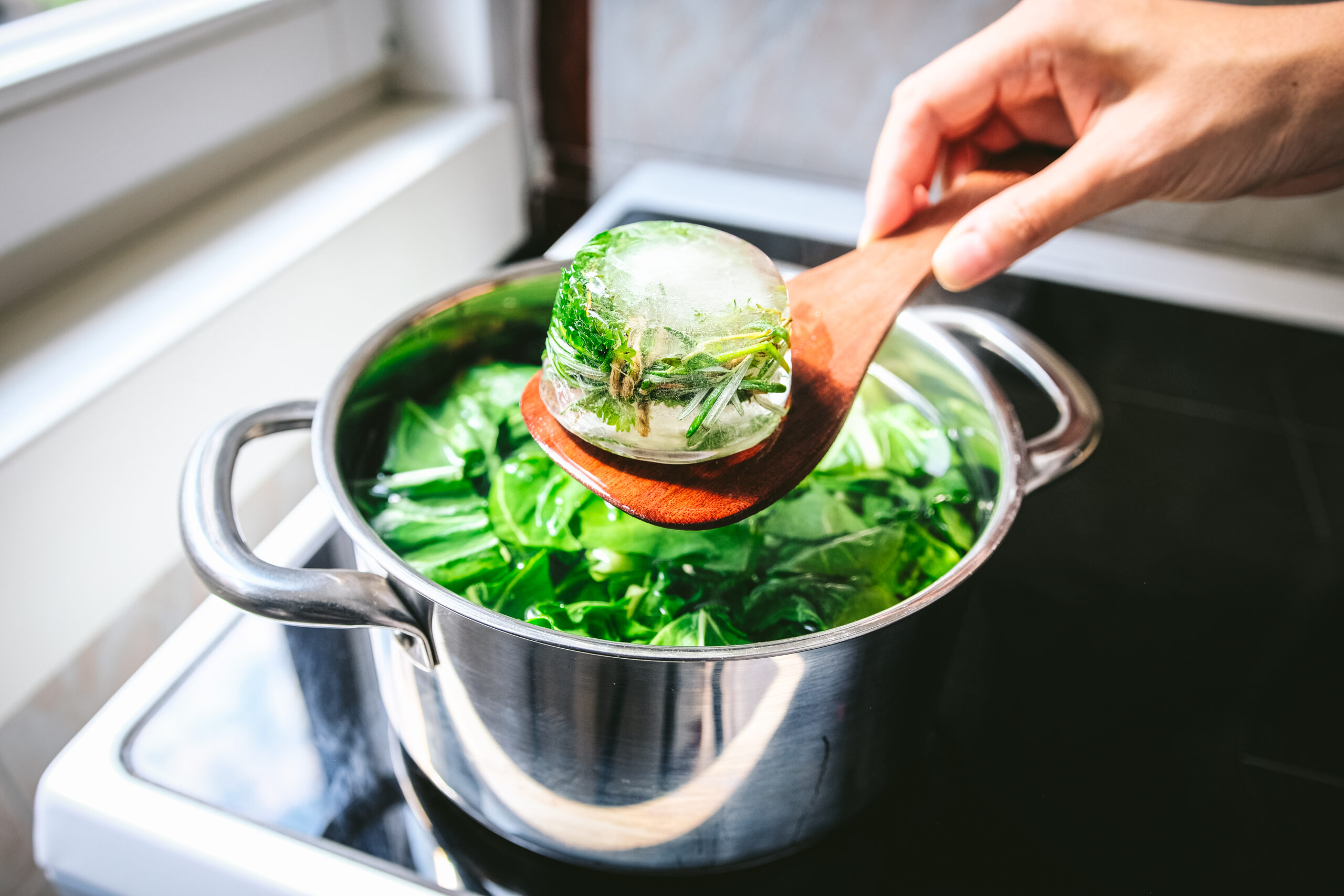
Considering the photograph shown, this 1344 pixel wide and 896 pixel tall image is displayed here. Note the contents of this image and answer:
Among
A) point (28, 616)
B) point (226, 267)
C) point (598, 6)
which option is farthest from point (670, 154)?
point (28, 616)

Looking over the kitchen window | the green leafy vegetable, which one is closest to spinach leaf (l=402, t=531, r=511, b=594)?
the green leafy vegetable

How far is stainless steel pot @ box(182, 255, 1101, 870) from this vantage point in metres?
0.37

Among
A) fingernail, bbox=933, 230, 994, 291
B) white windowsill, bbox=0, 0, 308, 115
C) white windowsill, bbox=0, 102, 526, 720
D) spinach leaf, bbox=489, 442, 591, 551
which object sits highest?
white windowsill, bbox=0, 0, 308, 115

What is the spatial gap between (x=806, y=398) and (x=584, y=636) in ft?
0.66

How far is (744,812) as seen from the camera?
430 millimetres

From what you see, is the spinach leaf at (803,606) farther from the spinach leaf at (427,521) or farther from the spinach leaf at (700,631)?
the spinach leaf at (427,521)

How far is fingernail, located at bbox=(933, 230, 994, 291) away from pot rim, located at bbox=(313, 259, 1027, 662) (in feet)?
0.15

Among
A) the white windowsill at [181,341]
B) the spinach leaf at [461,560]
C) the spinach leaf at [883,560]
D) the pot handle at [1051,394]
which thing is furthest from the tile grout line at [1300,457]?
the white windowsill at [181,341]

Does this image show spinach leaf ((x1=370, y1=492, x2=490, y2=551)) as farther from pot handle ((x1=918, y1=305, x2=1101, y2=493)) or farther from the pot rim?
pot handle ((x1=918, y1=305, x2=1101, y2=493))

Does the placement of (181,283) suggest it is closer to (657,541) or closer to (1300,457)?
(657,541)

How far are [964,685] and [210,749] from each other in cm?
46

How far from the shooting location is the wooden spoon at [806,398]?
0.44 metres

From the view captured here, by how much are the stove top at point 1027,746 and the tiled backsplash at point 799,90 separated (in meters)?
0.38

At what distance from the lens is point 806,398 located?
1.64ft
